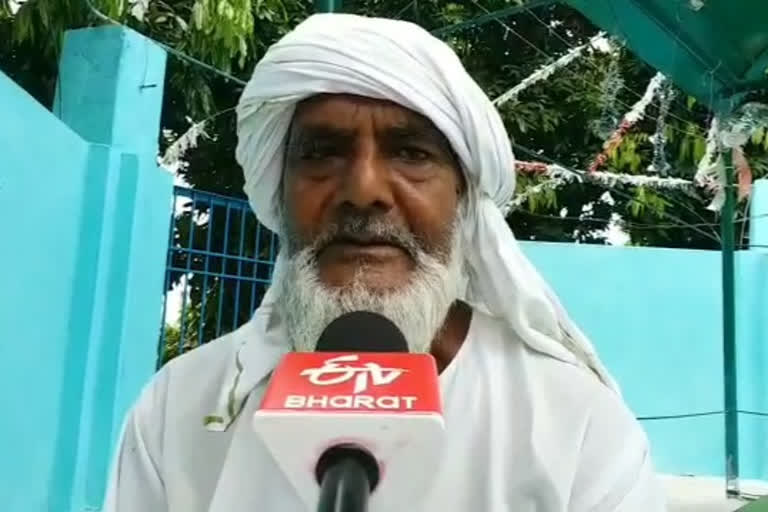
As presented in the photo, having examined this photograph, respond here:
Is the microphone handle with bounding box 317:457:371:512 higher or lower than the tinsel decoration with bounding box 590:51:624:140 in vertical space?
lower

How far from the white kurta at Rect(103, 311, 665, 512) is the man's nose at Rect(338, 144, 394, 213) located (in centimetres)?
23

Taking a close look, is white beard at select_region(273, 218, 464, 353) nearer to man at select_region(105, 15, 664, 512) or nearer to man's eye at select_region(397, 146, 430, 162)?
man at select_region(105, 15, 664, 512)

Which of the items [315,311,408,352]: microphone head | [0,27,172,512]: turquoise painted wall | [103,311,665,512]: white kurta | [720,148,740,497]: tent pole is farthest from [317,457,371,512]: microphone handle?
[720,148,740,497]: tent pole

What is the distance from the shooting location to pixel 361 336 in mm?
849

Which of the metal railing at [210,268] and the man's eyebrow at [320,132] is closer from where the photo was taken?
the man's eyebrow at [320,132]

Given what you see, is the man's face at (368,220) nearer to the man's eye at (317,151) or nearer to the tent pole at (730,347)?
the man's eye at (317,151)

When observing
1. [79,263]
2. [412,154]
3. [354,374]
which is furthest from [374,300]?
[79,263]

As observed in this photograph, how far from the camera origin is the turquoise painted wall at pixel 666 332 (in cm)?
575

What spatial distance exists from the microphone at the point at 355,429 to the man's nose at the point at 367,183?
1.30 ft

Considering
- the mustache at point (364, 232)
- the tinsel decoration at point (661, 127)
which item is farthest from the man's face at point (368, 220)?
the tinsel decoration at point (661, 127)

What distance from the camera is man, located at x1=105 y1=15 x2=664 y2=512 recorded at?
105cm

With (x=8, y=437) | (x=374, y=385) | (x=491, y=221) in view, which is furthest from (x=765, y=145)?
(x=374, y=385)

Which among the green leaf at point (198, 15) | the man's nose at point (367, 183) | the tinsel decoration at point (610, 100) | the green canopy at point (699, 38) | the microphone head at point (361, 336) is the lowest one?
the microphone head at point (361, 336)

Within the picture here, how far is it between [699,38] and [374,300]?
3.07m
